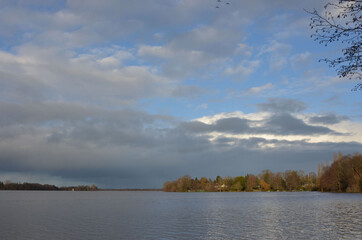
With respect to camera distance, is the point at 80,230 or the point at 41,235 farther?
the point at 80,230

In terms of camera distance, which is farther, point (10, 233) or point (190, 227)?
point (190, 227)

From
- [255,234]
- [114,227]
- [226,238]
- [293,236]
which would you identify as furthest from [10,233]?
[293,236]

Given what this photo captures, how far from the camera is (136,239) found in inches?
1260

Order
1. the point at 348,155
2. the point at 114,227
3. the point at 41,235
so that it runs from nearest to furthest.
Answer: the point at 41,235 < the point at 114,227 < the point at 348,155

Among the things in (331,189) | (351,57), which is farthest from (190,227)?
(331,189)

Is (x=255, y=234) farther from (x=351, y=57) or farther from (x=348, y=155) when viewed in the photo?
(x=348, y=155)

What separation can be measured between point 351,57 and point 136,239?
27.3 m

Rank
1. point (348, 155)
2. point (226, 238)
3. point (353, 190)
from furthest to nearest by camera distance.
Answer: point (348, 155) → point (353, 190) → point (226, 238)

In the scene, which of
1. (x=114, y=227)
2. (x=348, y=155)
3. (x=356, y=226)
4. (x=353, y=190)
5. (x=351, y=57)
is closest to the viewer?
(x=351, y=57)

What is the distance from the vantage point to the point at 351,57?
11.6 meters

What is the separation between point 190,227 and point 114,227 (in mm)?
9819

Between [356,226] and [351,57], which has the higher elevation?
[351,57]

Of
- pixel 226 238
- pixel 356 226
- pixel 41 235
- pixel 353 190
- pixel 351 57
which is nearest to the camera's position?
pixel 351 57

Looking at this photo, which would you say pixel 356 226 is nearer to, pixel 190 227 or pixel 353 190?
pixel 190 227
